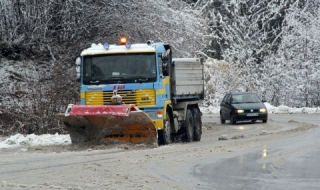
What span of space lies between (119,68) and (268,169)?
6450 millimetres

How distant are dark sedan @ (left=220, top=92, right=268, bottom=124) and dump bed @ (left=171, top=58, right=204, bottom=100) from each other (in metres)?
7.94

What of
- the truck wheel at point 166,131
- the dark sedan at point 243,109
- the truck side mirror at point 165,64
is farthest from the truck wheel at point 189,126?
the dark sedan at point 243,109

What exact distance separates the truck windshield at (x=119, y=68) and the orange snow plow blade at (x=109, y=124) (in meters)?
1.09

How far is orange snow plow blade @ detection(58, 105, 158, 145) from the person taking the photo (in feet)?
50.7

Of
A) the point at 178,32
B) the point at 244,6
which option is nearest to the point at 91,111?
the point at 178,32

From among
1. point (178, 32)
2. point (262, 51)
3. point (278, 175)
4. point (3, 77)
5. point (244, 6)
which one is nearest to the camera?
point (278, 175)

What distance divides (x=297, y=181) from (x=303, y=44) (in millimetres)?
39889

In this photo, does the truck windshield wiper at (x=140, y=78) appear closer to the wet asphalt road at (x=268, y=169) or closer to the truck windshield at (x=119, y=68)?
the truck windshield at (x=119, y=68)

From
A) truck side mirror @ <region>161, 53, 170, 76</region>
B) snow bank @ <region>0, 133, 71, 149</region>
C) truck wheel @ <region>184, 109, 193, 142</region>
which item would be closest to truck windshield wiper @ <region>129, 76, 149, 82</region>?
truck side mirror @ <region>161, 53, 170, 76</region>

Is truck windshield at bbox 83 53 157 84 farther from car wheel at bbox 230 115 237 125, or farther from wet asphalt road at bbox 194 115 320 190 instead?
car wheel at bbox 230 115 237 125

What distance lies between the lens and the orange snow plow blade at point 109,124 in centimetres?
1545

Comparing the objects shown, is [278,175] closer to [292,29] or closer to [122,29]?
[122,29]

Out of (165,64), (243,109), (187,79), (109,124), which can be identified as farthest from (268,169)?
(243,109)

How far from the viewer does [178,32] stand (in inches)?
1102
